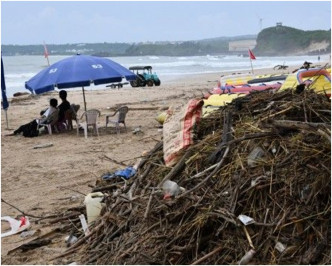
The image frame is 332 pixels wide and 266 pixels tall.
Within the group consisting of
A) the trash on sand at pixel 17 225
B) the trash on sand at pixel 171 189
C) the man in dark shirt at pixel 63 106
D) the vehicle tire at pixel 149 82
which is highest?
the trash on sand at pixel 171 189

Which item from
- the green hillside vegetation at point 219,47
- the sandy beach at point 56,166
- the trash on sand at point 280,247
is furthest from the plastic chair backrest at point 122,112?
the green hillside vegetation at point 219,47

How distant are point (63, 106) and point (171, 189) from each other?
7.93 meters

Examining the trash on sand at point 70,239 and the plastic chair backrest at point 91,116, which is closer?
the trash on sand at point 70,239

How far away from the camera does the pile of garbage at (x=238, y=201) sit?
368 centimetres

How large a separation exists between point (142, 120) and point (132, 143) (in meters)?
3.30

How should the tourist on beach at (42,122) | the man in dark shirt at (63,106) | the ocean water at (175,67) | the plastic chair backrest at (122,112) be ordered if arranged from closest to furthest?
the plastic chair backrest at (122,112) → the man in dark shirt at (63,106) → the tourist on beach at (42,122) → the ocean water at (175,67)

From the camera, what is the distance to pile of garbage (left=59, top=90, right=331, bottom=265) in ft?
12.1

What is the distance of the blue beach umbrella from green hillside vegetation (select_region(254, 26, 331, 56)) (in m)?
102

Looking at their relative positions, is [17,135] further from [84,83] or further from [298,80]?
[298,80]

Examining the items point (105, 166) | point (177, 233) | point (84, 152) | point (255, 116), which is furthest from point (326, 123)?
point (84, 152)

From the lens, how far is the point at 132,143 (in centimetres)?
1017

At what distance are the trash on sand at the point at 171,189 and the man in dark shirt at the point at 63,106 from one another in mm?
7653

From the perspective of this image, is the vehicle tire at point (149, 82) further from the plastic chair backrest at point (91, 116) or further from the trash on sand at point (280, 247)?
the trash on sand at point (280, 247)

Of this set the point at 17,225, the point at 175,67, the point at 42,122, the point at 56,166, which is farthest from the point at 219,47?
the point at 17,225
